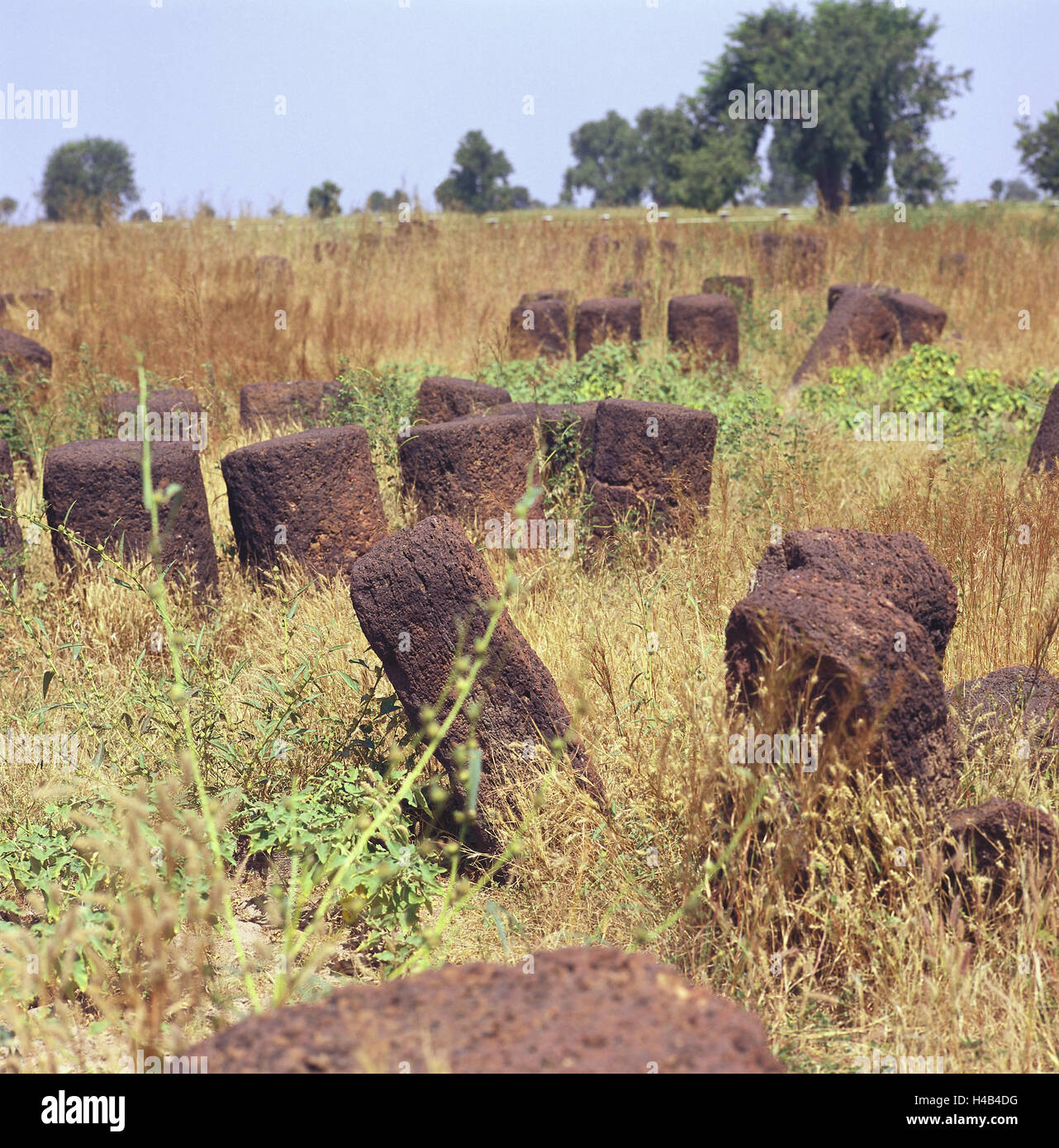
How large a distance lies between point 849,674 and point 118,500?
3430 millimetres

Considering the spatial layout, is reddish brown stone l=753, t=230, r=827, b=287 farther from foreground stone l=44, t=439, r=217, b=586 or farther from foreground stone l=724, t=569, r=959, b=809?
foreground stone l=724, t=569, r=959, b=809

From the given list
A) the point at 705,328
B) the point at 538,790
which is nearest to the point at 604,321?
the point at 705,328

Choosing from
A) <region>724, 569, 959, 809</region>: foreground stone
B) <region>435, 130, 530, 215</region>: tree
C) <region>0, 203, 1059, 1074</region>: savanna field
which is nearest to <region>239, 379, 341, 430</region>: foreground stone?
<region>0, 203, 1059, 1074</region>: savanna field

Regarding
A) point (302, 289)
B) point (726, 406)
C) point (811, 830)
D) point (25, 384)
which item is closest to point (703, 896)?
point (811, 830)

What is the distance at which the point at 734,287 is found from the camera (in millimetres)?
11695

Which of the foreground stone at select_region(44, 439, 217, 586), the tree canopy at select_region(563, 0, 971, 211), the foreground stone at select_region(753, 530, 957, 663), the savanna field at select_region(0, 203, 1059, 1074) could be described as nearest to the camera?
the savanna field at select_region(0, 203, 1059, 1074)

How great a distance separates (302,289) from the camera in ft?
34.8

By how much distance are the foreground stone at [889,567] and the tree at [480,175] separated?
204 ft

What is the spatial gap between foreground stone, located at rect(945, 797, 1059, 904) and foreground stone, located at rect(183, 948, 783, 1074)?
1139mm

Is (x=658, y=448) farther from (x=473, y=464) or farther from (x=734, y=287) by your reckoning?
(x=734, y=287)

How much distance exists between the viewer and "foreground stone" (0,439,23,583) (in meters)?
4.71

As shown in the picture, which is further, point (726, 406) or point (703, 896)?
point (726, 406)
